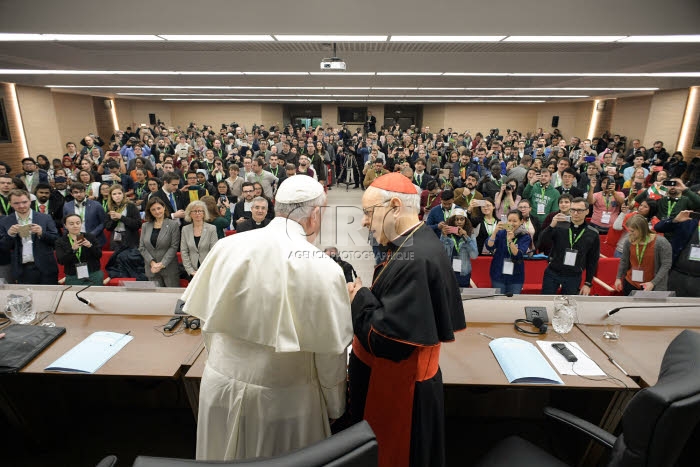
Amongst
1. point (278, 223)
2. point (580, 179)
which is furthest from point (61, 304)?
point (580, 179)

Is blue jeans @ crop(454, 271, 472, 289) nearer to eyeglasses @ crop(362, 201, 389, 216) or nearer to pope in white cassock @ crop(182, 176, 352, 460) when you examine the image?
eyeglasses @ crop(362, 201, 389, 216)

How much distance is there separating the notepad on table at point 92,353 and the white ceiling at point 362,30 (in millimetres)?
3516

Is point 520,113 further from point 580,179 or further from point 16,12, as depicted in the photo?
point 16,12

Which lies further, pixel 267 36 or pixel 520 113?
pixel 520 113

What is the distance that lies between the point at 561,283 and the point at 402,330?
3.10m

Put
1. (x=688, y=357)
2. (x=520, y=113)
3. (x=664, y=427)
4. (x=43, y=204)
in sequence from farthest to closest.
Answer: (x=520, y=113)
(x=43, y=204)
(x=688, y=357)
(x=664, y=427)

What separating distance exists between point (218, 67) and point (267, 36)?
358 cm

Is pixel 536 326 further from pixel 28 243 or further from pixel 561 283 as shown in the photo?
pixel 28 243

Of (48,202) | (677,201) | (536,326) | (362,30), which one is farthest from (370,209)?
(48,202)

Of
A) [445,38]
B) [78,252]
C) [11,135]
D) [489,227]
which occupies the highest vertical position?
[445,38]

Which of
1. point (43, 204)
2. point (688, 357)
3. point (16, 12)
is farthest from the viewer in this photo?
point (43, 204)

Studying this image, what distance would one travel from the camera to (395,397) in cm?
178

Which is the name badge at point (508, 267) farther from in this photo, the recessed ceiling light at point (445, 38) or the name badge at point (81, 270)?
the name badge at point (81, 270)

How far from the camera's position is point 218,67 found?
7.76 m
